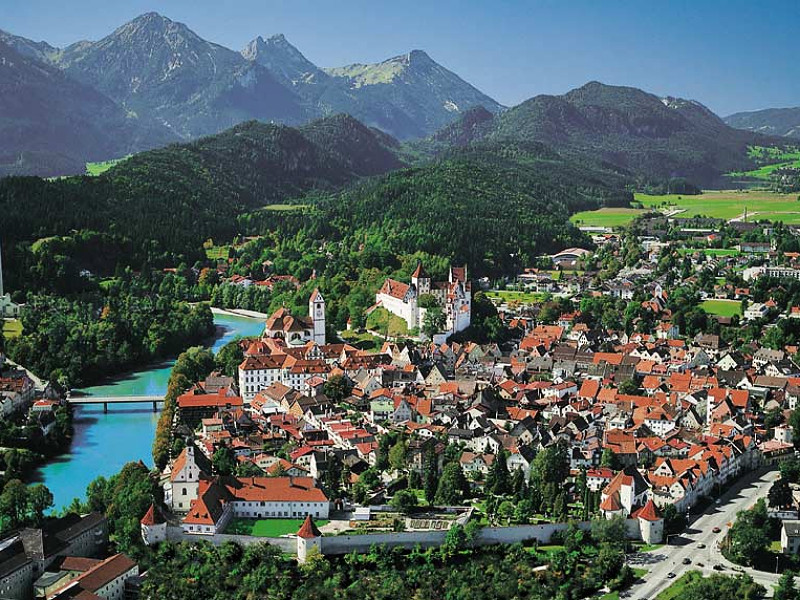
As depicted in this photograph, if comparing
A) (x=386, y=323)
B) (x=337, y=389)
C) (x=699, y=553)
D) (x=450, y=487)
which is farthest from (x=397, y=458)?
(x=386, y=323)

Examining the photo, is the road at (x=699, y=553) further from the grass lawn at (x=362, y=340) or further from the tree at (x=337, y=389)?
the grass lawn at (x=362, y=340)

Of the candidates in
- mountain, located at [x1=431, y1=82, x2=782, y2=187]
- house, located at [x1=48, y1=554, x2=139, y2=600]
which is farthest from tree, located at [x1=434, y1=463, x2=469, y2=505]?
mountain, located at [x1=431, y1=82, x2=782, y2=187]

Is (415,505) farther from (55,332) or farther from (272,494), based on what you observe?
(55,332)

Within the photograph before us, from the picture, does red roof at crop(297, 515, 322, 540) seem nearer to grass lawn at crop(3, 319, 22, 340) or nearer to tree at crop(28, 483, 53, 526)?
tree at crop(28, 483, 53, 526)

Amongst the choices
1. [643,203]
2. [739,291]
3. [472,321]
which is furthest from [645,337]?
[643,203]

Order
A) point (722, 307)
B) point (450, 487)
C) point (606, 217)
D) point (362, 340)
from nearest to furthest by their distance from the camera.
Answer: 1. point (450, 487)
2. point (362, 340)
3. point (722, 307)
4. point (606, 217)

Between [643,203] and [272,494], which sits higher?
[643,203]

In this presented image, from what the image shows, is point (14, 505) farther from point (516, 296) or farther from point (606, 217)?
point (606, 217)
